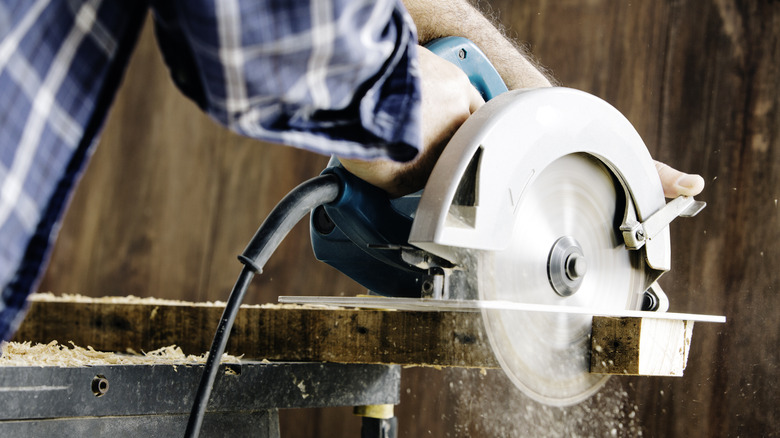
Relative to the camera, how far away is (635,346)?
3.17ft

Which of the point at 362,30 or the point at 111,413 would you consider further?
the point at 111,413

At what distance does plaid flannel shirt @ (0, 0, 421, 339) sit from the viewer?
0.49 metres

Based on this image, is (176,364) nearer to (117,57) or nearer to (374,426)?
(374,426)

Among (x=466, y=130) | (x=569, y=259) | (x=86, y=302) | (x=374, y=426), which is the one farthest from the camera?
(x=86, y=302)

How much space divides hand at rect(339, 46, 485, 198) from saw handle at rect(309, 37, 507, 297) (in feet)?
0.23

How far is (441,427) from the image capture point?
2318 mm

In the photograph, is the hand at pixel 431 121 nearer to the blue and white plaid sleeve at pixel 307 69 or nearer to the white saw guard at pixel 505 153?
the white saw guard at pixel 505 153

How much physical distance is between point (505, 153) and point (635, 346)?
303mm

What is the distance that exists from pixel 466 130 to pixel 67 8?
495 millimetres

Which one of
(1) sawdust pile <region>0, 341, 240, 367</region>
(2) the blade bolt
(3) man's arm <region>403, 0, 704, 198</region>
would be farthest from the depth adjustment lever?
(1) sawdust pile <region>0, 341, 240, 367</region>

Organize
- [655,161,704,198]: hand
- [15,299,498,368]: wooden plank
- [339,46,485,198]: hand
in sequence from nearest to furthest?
[339,46,485,198]: hand
[15,299,498,368]: wooden plank
[655,161,704,198]: hand

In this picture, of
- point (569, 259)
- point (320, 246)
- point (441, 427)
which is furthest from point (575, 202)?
point (441, 427)

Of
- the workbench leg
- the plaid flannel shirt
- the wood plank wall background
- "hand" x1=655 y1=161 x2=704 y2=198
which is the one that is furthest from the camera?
the wood plank wall background

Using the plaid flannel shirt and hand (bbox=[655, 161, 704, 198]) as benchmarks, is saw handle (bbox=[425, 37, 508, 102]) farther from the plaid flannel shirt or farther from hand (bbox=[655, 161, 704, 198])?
the plaid flannel shirt
